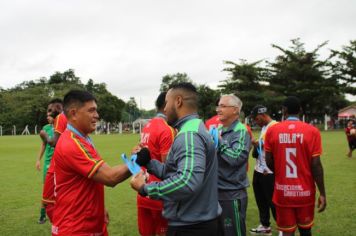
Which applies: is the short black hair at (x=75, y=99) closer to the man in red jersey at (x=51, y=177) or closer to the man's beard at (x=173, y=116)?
the man's beard at (x=173, y=116)

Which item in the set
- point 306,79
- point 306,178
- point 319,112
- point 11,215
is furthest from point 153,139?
point 319,112

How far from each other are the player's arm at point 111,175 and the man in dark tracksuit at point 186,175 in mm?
193

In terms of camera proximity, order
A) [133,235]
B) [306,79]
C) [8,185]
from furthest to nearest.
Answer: [306,79] → [8,185] → [133,235]

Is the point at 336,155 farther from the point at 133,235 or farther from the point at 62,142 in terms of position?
→ the point at 62,142

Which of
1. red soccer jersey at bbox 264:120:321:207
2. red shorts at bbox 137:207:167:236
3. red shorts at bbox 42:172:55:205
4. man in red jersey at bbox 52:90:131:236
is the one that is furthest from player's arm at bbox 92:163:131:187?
red shorts at bbox 42:172:55:205

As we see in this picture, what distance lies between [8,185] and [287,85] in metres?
43.6

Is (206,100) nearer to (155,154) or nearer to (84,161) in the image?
(155,154)

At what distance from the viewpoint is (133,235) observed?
7008mm

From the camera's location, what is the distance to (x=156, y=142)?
5.19 meters

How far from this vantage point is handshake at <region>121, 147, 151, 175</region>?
3.07 meters

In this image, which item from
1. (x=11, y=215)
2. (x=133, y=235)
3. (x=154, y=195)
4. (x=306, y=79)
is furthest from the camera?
(x=306, y=79)

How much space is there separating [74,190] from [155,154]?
1889 millimetres

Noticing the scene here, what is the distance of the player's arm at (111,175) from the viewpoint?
3.24m

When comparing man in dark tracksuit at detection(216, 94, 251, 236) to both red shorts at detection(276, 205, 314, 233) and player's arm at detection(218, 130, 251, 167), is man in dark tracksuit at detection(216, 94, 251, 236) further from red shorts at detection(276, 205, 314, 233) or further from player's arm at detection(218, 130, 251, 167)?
red shorts at detection(276, 205, 314, 233)
